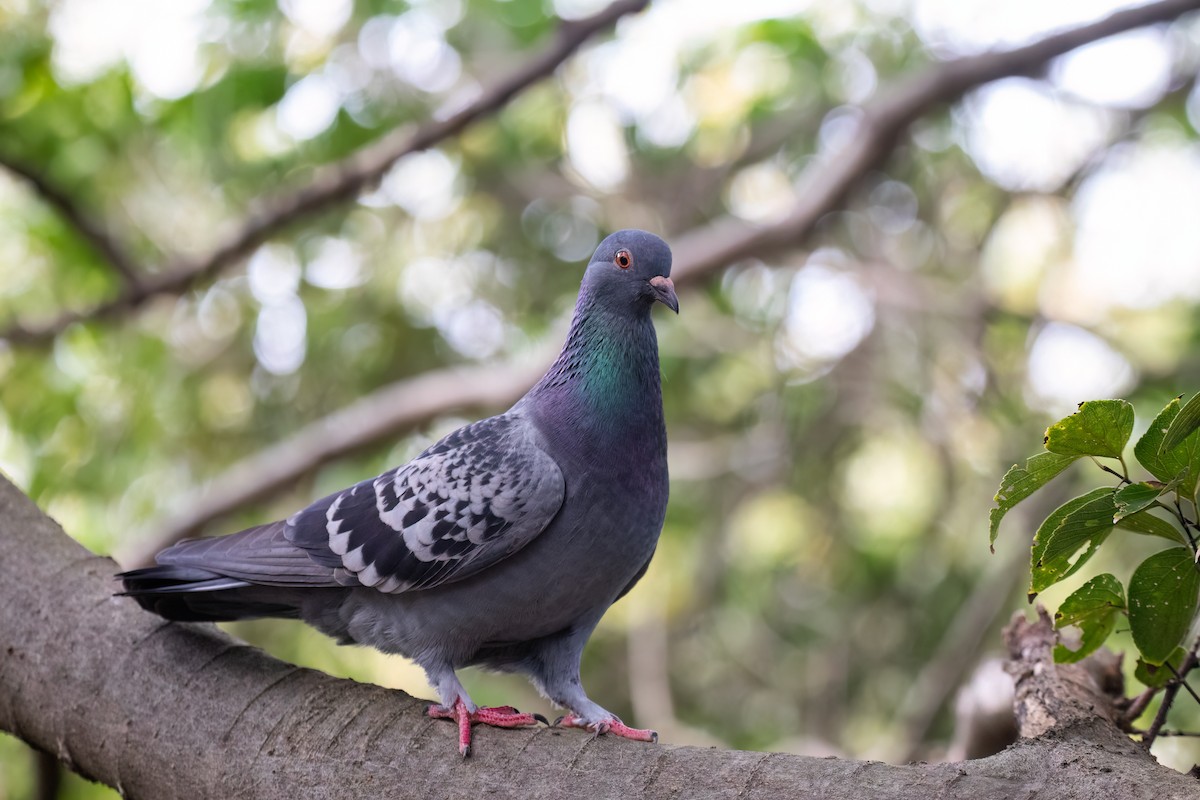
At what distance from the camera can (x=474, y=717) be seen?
2986mm

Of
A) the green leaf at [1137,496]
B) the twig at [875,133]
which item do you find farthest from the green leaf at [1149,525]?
the twig at [875,133]

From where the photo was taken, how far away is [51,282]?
Answer: 757cm

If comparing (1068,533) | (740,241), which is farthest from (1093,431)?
(740,241)

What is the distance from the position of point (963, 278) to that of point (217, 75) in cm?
611

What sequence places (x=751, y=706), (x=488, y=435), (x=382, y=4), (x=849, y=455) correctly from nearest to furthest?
(x=488, y=435) → (x=382, y=4) → (x=849, y=455) → (x=751, y=706)

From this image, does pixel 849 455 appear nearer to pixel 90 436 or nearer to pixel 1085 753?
pixel 90 436

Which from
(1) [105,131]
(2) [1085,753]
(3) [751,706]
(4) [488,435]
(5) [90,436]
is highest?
(1) [105,131]

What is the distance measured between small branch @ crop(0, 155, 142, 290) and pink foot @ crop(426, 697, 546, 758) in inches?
187

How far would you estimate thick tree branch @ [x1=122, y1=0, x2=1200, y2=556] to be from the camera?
20.4ft

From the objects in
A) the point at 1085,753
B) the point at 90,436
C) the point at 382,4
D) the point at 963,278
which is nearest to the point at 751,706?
the point at 963,278

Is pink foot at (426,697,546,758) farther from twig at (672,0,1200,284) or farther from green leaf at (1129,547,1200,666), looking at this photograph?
twig at (672,0,1200,284)

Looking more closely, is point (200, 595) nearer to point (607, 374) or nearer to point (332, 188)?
point (607, 374)

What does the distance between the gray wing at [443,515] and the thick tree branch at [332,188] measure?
3101 millimetres

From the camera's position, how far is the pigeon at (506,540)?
125 inches
